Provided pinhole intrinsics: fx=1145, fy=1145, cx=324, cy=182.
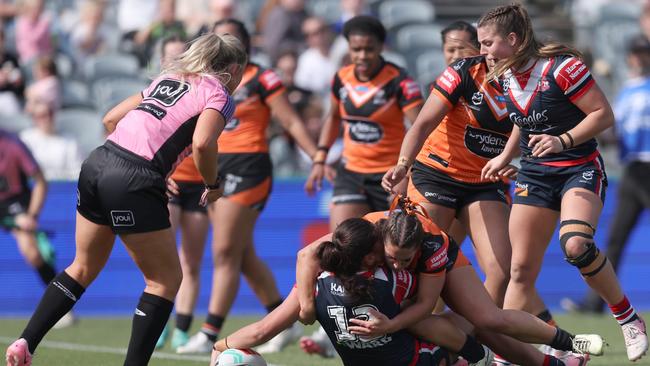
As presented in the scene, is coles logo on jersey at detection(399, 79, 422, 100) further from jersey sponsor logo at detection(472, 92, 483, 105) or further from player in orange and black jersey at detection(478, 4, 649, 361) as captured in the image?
player in orange and black jersey at detection(478, 4, 649, 361)

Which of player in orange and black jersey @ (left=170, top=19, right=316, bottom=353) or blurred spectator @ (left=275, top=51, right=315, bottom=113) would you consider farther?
blurred spectator @ (left=275, top=51, right=315, bottom=113)

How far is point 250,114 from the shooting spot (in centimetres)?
893

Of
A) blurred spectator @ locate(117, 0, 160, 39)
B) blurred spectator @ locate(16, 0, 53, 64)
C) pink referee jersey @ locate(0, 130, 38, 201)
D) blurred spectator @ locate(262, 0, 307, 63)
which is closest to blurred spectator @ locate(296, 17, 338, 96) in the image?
blurred spectator @ locate(262, 0, 307, 63)

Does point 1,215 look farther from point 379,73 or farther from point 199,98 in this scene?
point 199,98

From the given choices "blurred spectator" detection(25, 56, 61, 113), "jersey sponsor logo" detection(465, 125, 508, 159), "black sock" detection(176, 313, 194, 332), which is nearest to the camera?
"jersey sponsor logo" detection(465, 125, 508, 159)

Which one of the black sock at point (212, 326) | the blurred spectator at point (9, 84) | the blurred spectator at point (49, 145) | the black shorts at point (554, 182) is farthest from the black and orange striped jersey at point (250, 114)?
the blurred spectator at point (9, 84)

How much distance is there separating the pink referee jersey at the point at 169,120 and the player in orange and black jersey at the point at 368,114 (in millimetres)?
2341

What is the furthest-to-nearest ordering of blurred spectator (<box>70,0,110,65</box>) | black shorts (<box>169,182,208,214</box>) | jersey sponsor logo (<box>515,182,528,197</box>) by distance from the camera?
blurred spectator (<box>70,0,110,65</box>), black shorts (<box>169,182,208,214</box>), jersey sponsor logo (<box>515,182,528,197</box>)

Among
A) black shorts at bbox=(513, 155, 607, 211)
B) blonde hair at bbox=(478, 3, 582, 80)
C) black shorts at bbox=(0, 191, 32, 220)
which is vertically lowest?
black shorts at bbox=(0, 191, 32, 220)

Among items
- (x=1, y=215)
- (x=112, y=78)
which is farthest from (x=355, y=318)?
(x=112, y=78)

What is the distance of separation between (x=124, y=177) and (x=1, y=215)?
17.1ft

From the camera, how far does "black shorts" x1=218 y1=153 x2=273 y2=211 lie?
8.81 metres

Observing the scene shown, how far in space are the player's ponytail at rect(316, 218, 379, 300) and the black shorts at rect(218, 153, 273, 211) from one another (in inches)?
105

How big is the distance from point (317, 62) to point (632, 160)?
4.69 m
